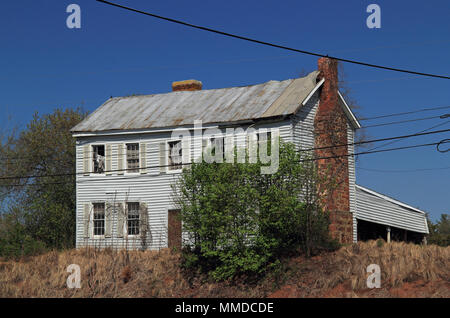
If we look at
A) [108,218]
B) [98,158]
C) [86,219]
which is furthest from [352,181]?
[86,219]

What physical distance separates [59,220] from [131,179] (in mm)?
5435

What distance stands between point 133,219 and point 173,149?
12.6 feet

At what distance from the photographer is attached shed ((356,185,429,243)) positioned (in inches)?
1209

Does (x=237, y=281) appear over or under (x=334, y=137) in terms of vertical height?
under

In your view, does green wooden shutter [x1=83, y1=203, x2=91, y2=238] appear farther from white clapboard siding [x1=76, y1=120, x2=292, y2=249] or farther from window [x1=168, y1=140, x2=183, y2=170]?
window [x1=168, y1=140, x2=183, y2=170]

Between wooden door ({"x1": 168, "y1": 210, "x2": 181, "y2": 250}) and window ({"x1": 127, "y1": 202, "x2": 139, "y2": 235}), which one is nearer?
wooden door ({"x1": 168, "y1": 210, "x2": 181, "y2": 250})

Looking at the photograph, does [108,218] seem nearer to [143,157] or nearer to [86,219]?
[86,219]

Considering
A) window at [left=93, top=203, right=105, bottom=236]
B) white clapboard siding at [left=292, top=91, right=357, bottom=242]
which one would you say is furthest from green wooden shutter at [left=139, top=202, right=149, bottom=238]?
white clapboard siding at [left=292, top=91, right=357, bottom=242]

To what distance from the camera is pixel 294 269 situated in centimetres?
2319

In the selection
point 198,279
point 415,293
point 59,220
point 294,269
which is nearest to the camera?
point 415,293

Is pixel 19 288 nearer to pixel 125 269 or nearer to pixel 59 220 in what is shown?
pixel 125 269

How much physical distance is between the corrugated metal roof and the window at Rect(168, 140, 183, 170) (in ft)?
3.19

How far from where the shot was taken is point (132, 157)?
30594 mm
